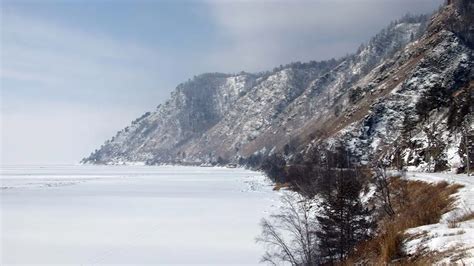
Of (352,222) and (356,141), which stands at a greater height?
(356,141)

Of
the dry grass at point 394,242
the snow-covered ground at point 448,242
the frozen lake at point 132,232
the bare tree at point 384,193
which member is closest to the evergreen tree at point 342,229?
the dry grass at point 394,242

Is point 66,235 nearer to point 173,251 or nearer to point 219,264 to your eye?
point 173,251

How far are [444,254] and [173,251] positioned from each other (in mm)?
30217

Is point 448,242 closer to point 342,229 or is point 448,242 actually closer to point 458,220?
point 458,220

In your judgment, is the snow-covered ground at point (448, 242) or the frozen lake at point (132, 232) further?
the frozen lake at point (132, 232)

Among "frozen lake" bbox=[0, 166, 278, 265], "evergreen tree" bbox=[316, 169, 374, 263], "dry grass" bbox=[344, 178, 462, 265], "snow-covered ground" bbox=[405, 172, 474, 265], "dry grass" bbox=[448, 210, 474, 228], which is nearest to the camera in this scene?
"snow-covered ground" bbox=[405, 172, 474, 265]

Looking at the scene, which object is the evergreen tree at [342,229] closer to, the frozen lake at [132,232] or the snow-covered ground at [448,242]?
the frozen lake at [132,232]

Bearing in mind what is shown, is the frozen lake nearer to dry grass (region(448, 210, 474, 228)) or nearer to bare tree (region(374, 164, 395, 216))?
bare tree (region(374, 164, 395, 216))

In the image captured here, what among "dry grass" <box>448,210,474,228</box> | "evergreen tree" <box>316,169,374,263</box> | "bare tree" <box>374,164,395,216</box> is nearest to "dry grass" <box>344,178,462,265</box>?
"dry grass" <box>448,210,474,228</box>

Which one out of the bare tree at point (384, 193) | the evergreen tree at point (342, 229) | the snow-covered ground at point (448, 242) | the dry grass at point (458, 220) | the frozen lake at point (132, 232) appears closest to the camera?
the snow-covered ground at point (448, 242)

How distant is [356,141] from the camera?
135m

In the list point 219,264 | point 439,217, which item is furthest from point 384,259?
point 219,264

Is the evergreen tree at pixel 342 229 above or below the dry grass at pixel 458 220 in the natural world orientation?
below

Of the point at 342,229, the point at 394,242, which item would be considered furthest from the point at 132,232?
the point at 394,242
